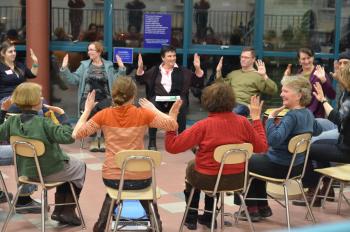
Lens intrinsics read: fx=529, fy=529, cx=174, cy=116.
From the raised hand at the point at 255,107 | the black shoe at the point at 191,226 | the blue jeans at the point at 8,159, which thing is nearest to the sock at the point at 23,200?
the blue jeans at the point at 8,159

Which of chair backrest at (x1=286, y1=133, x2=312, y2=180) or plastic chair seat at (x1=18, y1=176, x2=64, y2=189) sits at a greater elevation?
chair backrest at (x1=286, y1=133, x2=312, y2=180)

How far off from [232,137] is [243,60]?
8.94 ft

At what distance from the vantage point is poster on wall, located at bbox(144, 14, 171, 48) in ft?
26.1

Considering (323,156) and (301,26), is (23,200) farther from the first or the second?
(301,26)

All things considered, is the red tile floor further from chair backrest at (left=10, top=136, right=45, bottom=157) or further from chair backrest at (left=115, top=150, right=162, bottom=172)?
chair backrest at (left=115, top=150, right=162, bottom=172)

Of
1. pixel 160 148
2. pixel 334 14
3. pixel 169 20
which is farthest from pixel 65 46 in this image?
pixel 334 14

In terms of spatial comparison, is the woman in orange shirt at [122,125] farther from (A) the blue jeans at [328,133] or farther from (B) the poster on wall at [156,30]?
(B) the poster on wall at [156,30]

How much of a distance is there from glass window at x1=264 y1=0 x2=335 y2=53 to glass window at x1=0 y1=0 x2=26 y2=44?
3.73m

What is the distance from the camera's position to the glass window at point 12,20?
794 cm

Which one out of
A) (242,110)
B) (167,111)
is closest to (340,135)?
(242,110)

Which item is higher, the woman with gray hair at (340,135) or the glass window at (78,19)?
the glass window at (78,19)

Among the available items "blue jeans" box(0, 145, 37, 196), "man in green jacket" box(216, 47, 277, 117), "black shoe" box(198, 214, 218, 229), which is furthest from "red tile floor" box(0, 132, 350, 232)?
"man in green jacket" box(216, 47, 277, 117)

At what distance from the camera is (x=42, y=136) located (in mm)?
3629

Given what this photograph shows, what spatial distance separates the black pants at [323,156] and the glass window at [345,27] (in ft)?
14.0
